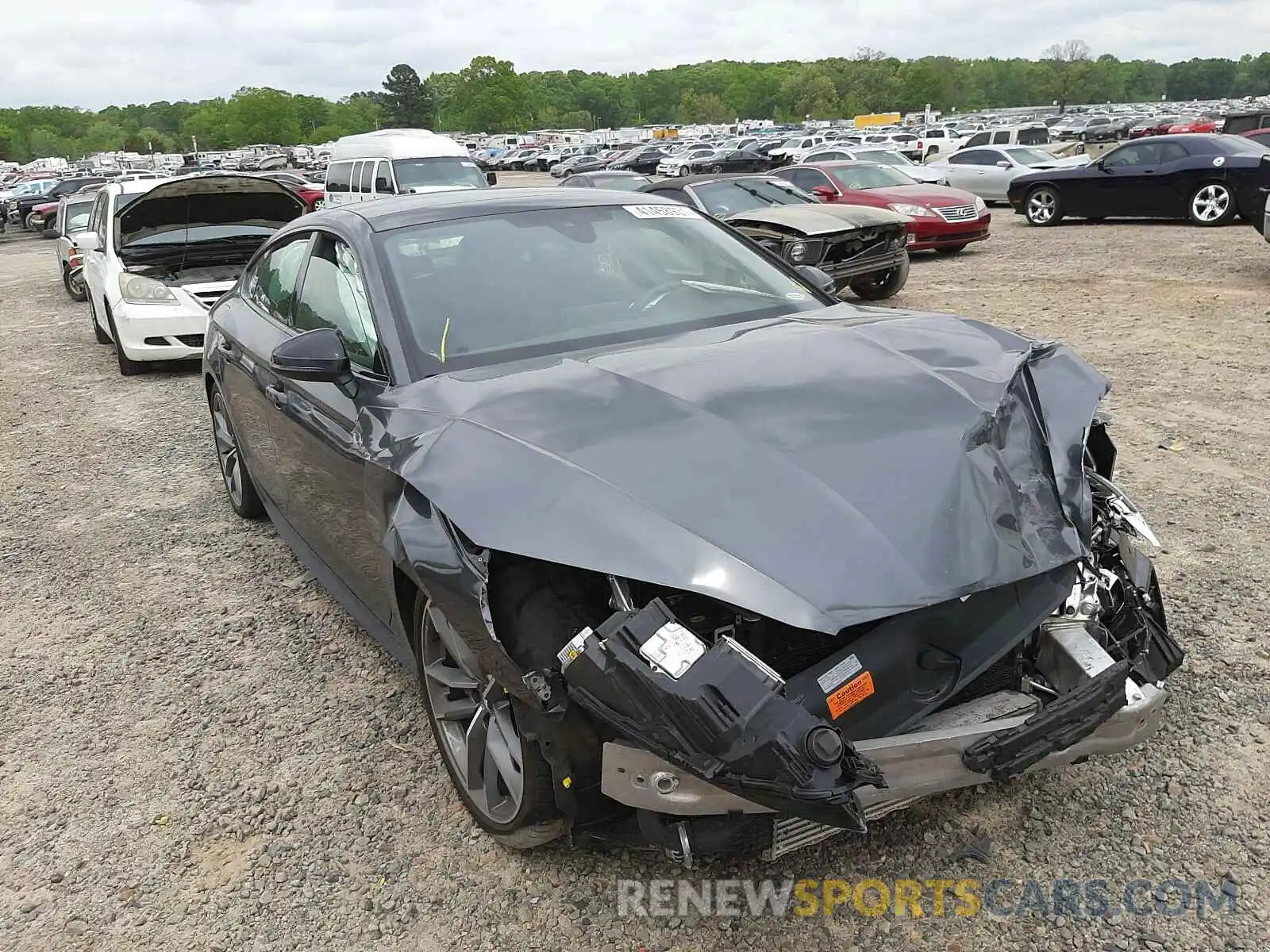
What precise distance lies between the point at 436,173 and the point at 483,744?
16.0 metres

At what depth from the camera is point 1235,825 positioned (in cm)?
259

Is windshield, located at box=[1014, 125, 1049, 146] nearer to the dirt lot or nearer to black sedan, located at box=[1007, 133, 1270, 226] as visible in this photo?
black sedan, located at box=[1007, 133, 1270, 226]

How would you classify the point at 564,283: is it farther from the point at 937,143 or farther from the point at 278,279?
the point at 937,143

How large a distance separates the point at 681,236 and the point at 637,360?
116 centimetres

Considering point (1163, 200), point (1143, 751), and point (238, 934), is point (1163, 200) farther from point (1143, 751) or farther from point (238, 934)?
point (238, 934)

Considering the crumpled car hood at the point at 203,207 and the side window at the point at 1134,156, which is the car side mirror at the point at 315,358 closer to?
the crumpled car hood at the point at 203,207

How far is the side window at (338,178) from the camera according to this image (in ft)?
61.9

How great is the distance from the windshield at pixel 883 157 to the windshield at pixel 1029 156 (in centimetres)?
211

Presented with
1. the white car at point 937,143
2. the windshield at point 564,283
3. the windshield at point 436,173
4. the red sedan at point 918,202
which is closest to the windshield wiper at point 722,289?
the windshield at point 564,283

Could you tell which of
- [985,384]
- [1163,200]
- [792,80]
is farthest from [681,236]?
[792,80]

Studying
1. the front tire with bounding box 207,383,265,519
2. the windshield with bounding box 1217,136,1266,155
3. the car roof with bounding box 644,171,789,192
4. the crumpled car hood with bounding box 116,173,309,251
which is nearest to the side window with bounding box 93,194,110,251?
the crumpled car hood with bounding box 116,173,309,251

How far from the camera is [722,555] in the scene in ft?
6.66

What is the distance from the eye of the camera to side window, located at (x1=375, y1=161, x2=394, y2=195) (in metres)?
17.0

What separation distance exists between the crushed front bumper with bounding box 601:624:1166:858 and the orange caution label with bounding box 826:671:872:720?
0.28 feet
